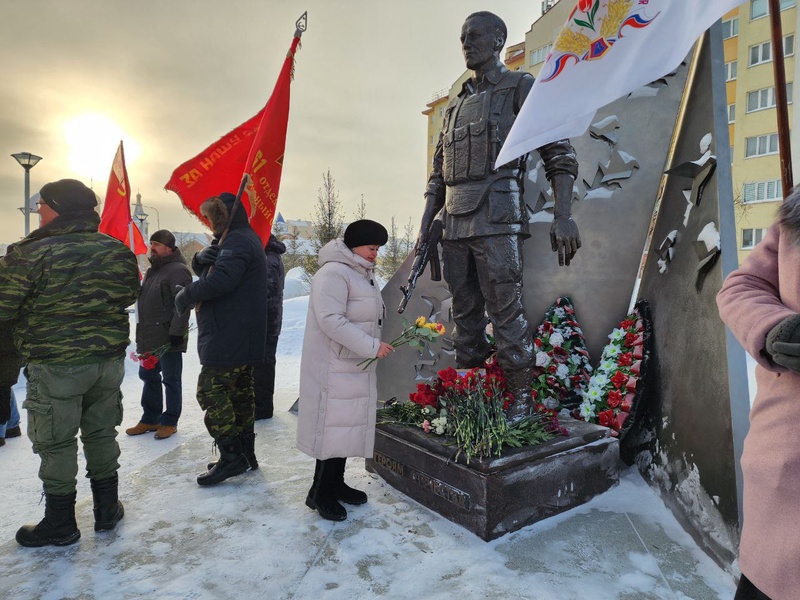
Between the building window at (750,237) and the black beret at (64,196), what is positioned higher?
the building window at (750,237)

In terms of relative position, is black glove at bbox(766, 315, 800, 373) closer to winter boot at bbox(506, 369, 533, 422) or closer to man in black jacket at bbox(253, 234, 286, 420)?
winter boot at bbox(506, 369, 533, 422)

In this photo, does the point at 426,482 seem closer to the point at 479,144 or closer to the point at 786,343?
the point at 479,144

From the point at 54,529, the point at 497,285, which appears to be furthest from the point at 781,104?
the point at 54,529

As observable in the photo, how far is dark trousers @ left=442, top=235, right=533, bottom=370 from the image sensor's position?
312 centimetres

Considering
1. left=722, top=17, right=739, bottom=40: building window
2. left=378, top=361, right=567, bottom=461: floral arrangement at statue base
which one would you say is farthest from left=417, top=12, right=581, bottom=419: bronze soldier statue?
left=722, top=17, right=739, bottom=40: building window

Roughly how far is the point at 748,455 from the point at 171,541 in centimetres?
249

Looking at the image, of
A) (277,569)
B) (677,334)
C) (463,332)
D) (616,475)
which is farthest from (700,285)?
(277,569)

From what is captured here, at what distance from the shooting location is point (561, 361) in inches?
161

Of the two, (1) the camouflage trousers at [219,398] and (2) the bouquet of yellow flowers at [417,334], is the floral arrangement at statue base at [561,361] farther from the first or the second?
(1) the camouflage trousers at [219,398]

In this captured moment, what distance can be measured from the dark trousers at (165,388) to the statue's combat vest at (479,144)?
2814 mm

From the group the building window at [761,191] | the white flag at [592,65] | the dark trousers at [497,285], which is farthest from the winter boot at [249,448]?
the building window at [761,191]

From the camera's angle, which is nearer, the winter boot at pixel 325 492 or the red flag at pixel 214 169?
the winter boot at pixel 325 492

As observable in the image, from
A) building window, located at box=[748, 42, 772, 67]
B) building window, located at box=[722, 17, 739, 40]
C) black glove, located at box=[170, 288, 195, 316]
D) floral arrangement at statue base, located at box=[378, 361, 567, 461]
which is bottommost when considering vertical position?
floral arrangement at statue base, located at box=[378, 361, 567, 461]

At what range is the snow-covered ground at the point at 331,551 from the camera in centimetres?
213
